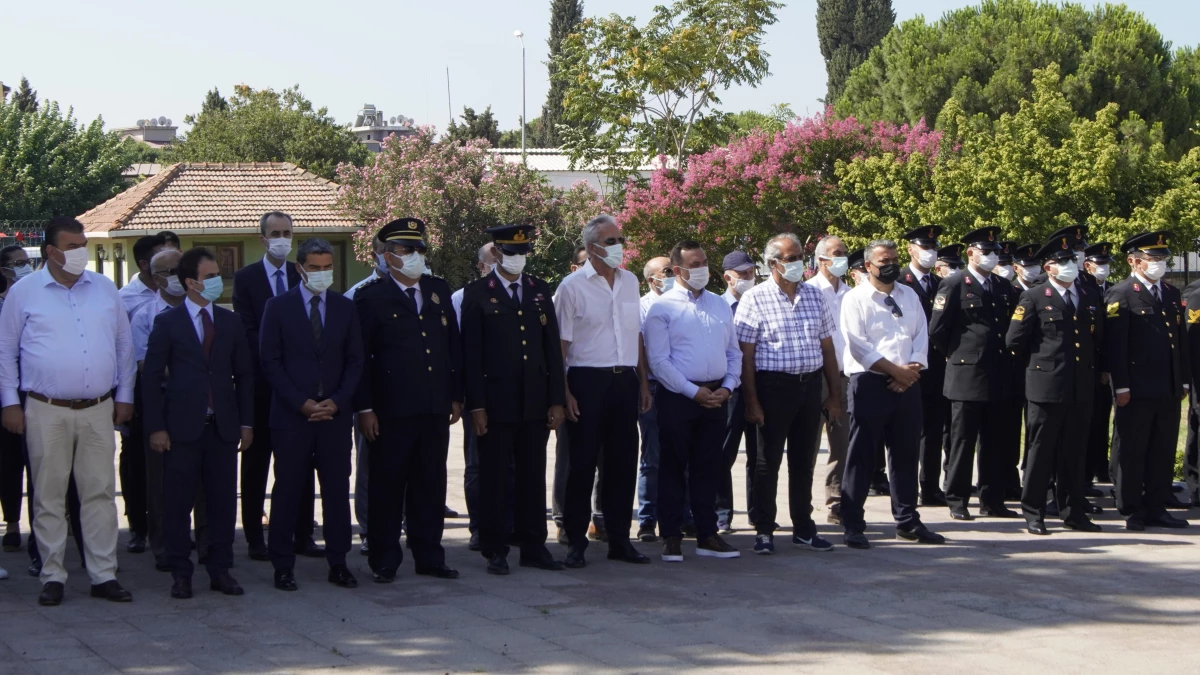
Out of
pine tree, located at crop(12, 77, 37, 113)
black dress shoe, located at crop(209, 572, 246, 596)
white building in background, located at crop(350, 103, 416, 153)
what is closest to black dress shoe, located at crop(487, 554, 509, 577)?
black dress shoe, located at crop(209, 572, 246, 596)

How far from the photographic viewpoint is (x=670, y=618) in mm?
7047

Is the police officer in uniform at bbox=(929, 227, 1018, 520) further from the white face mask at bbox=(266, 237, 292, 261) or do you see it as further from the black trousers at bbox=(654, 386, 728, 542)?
the white face mask at bbox=(266, 237, 292, 261)

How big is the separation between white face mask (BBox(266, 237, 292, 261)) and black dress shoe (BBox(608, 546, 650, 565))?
3009mm

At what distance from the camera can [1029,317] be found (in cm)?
984

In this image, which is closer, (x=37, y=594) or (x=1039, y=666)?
(x=1039, y=666)

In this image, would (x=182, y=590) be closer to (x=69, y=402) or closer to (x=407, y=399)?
(x=69, y=402)

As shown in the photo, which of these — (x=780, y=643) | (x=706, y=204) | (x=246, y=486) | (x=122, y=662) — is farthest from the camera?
(x=706, y=204)

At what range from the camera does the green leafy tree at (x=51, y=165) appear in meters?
45.1

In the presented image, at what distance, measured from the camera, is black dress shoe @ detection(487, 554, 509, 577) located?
26.7ft

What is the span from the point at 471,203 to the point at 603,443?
2553 cm

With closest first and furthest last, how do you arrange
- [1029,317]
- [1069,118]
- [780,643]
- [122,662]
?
[122,662], [780,643], [1029,317], [1069,118]

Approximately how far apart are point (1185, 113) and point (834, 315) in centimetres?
2891

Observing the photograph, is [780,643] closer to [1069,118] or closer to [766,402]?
[766,402]

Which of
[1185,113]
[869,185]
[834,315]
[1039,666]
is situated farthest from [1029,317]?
[1185,113]
